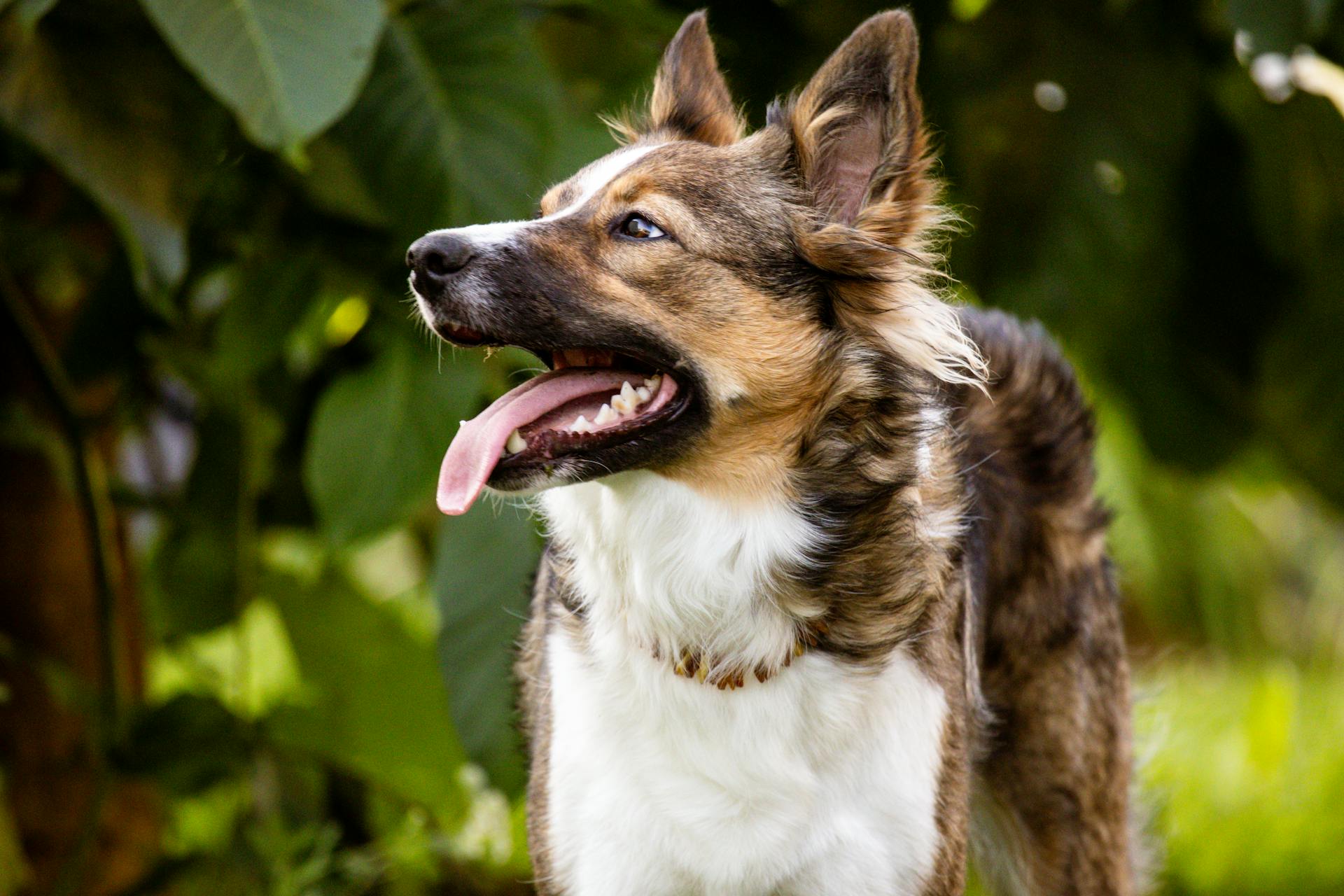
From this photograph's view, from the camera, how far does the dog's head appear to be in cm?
261

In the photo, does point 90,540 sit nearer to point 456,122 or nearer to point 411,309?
point 411,309

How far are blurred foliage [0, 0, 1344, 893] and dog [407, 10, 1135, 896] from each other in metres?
0.78

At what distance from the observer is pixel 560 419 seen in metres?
2.67

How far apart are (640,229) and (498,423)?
0.47 metres

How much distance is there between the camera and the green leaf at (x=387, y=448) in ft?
12.3

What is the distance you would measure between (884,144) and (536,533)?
143cm

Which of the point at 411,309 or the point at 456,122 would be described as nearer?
the point at 456,122

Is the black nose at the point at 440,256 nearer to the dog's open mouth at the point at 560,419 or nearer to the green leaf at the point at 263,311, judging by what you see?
the dog's open mouth at the point at 560,419

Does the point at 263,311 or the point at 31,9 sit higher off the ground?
the point at 31,9

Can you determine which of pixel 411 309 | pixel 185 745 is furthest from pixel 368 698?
pixel 411 309

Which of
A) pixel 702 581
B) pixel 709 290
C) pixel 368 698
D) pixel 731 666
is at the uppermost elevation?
pixel 709 290

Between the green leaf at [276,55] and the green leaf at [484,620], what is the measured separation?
103cm

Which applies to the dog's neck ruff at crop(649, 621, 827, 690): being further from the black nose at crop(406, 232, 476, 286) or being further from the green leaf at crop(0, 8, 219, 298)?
the green leaf at crop(0, 8, 219, 298)

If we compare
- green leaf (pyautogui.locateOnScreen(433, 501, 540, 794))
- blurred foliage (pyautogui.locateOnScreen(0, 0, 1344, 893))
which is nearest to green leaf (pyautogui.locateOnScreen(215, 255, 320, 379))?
blurred foliage (pyautogui.locateOnScreen(0, 0, 1344, 893))
